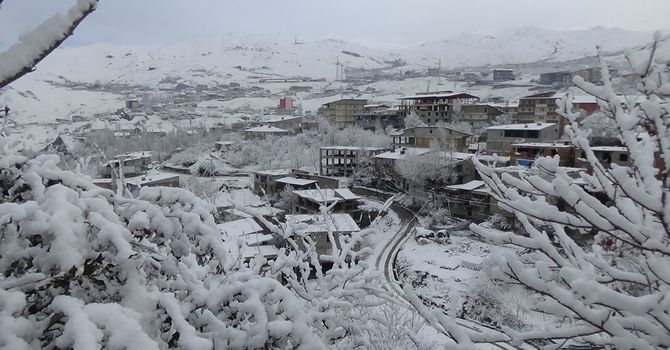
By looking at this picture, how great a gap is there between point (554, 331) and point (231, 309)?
→ 0.94 m

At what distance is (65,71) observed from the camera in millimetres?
81750

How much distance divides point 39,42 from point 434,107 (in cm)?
2877

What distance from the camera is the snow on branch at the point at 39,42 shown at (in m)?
0.99

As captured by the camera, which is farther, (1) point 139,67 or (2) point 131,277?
(1) point 139,67

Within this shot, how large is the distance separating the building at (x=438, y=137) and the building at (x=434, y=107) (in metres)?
5.83

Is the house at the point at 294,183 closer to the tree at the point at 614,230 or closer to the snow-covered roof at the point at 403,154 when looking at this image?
the snow-covered roof at the point at 403,154

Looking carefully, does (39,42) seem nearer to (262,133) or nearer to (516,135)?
(516,135)

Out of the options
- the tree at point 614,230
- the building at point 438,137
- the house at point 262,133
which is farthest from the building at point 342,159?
the tree at point 614,230

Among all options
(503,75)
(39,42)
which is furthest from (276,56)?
(39,42)

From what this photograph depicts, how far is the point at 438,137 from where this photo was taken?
21.0 meters

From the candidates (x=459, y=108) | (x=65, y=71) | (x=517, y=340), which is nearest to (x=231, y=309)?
(x=517, y=340)

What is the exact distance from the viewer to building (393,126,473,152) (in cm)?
2026

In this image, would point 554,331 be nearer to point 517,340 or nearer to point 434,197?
point 517,340

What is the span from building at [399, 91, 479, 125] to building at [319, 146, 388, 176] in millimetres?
7840
